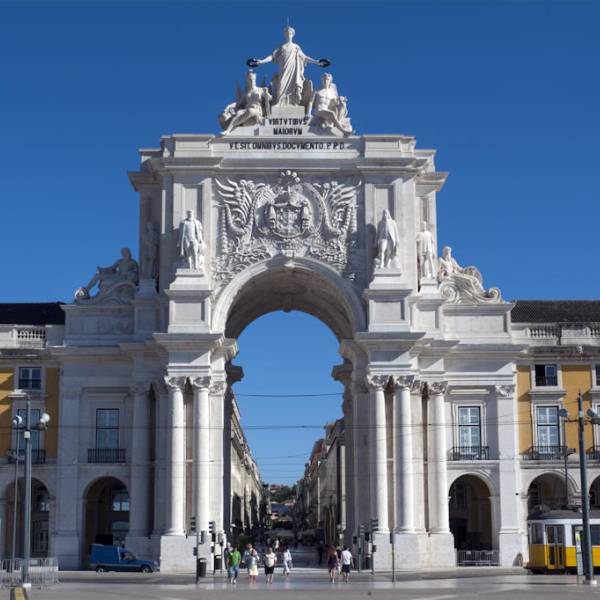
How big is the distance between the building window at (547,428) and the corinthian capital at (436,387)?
6.15 meters

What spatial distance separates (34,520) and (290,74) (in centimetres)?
2823

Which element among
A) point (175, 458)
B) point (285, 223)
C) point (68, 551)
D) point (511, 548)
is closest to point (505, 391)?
point (511, 548)

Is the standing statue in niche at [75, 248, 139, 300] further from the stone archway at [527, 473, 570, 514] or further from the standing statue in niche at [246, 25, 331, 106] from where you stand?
the stone archway at [527, 473, 570, 514]

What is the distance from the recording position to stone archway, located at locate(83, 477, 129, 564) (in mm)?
63750

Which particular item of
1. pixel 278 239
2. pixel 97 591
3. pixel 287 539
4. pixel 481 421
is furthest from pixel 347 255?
pixel 287 539

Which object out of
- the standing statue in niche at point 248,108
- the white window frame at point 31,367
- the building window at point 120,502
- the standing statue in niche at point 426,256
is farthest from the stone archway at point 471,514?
the white window frame at point 31,367

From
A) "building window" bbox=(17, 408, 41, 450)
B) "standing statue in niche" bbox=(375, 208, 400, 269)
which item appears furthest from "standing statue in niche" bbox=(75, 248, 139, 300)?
"standing statue in niche" bbox=(375, 208, 400, 269)

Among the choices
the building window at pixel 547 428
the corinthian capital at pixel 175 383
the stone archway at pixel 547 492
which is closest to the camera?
the corinthian capital at pixel 175 383

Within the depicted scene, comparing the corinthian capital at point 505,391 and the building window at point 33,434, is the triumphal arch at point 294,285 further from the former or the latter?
the building window at point 33,434

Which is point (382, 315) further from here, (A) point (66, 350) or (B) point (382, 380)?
(A) point (66, 350)

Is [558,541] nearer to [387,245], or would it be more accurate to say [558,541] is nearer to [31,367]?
[387,245]

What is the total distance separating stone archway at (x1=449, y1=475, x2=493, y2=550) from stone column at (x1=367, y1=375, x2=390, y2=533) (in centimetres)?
762

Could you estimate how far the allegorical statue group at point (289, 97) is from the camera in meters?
63.8

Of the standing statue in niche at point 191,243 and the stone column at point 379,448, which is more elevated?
the standing statue in niche at point 191,243
